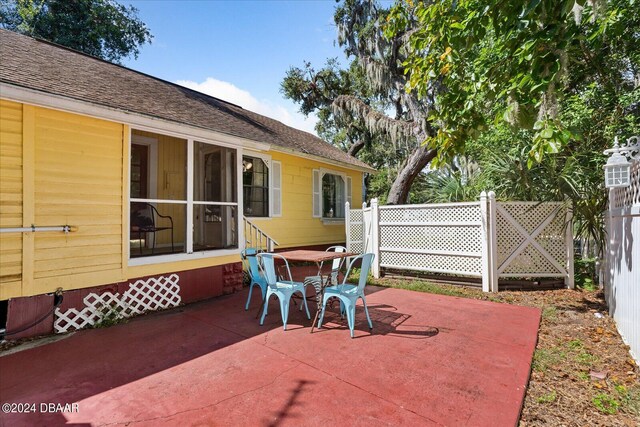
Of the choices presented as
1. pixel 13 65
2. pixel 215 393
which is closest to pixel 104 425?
pixel 215 393

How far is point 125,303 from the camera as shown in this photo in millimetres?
4754

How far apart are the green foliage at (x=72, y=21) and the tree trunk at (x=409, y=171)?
18.5 metres

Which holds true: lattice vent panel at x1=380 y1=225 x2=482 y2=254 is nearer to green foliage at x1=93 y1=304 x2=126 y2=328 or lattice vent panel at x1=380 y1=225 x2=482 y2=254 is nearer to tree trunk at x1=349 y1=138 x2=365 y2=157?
green foliage at x1=93 y1=304 x2=126 y2=328

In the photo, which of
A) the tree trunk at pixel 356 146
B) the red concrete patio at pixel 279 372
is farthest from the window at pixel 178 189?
the tree trunk at pixel 356 146

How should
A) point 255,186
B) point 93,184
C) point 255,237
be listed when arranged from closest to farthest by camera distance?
point 93,184
point 255,237
point 255,186

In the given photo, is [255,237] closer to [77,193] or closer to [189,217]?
[189,217]

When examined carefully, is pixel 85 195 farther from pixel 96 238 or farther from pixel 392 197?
pixel 392 197

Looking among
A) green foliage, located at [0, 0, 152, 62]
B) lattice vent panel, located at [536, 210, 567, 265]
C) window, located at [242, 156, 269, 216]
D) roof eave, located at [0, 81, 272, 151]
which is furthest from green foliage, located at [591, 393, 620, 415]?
green foliage, located at [0, 0, 152, 62]

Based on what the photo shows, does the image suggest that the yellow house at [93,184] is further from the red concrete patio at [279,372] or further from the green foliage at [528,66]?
the green foliage at [528,66]

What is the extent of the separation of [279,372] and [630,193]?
14.1ft

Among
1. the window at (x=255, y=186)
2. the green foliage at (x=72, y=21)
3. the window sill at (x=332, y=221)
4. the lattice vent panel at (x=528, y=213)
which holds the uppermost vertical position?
the green foliage at (x=72, y=21)

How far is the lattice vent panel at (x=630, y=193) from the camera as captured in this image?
10.6 ft

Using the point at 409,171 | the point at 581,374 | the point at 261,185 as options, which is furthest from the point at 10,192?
the point at 409,171

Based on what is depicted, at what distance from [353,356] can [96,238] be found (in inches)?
152
